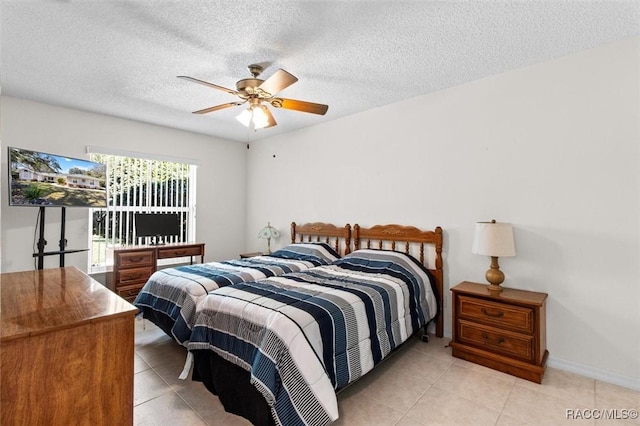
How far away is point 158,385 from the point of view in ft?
7.47

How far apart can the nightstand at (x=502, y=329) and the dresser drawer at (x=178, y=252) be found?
353 centimetres

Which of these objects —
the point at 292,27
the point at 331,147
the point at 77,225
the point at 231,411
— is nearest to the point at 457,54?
the point at 292,27

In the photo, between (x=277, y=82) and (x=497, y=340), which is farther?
(x=497, y=340)

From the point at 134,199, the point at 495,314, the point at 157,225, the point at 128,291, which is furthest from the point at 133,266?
the point at 495,314

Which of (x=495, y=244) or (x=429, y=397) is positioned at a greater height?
(x=495, y=244)

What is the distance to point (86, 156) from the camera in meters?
3.96

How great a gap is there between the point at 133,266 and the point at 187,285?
176 centimetres

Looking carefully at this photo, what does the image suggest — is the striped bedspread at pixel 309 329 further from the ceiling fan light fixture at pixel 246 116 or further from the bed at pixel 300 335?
A: the ceiling fan light fixture at pixel 246 116

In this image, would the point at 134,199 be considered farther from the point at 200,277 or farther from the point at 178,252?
the point at 200,277

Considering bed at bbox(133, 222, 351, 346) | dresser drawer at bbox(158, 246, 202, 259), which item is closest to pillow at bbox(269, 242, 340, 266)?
bed at bbox(133, 222, 351, 346)

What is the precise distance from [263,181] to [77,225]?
8.68 feet

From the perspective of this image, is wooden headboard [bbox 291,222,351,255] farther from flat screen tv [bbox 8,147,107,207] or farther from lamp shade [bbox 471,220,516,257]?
flat screen tv [bbox 8,147,107,207]

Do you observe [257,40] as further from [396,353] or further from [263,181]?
[263,181]

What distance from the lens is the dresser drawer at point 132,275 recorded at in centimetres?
380
